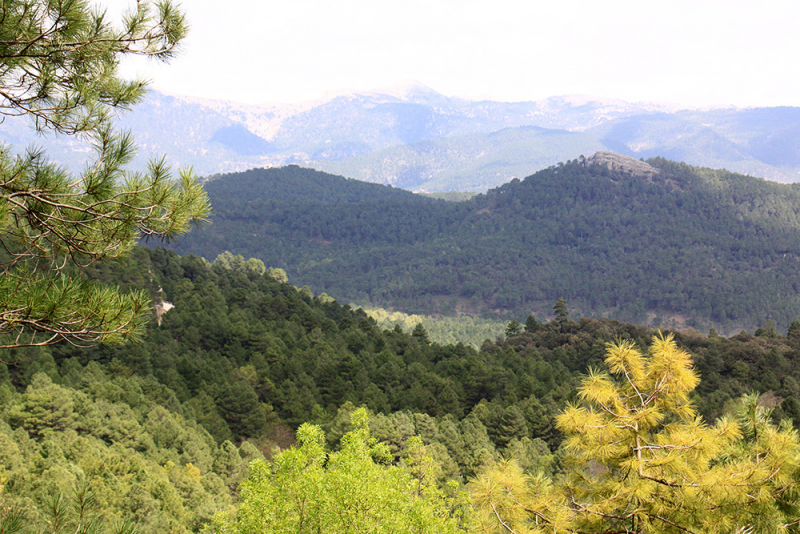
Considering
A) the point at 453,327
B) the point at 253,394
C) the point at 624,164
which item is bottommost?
the point at 453,327

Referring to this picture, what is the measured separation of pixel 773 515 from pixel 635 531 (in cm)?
200

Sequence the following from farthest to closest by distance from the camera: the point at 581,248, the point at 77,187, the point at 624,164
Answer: the point at 624,164 < the point at 581,248 < the point at 77,187

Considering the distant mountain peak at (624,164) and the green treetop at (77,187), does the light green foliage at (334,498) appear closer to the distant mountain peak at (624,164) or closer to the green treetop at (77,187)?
the green treetop at (77,187)

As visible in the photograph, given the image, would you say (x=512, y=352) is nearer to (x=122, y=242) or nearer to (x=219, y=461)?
(x=219, y=461)

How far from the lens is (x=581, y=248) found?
17588 centimetres

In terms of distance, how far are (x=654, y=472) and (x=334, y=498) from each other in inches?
311

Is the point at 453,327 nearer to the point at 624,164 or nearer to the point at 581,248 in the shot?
the point at 581,248

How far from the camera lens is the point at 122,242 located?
8180 mm

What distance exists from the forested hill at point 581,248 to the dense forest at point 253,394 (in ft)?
259

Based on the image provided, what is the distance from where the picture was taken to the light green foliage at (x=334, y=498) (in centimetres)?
1364

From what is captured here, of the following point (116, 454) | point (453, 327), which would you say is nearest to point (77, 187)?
point (116, 454)

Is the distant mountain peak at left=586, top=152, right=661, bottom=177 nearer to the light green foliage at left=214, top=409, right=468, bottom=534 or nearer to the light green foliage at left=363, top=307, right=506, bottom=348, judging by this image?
the light green foliage at left=363, top=307, right=506, bottom=348

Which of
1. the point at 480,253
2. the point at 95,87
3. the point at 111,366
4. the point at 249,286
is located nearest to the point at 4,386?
the point at 111,366

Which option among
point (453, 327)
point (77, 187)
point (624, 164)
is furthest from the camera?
point (624, 164)
